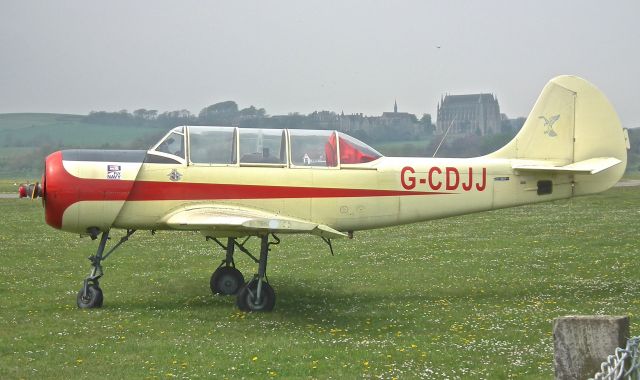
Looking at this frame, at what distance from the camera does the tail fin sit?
529 inches

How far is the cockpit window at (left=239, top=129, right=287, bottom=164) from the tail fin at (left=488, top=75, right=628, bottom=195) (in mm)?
3766

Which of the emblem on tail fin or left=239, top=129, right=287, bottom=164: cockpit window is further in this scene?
the emblem on tail fin

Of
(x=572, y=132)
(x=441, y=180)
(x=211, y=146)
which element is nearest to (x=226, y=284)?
(x=211, y=146)

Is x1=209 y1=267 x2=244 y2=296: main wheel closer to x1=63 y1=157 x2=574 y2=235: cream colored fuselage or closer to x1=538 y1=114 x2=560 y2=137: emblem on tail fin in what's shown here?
x1=63 y1=157 x2=574 y2=235: cream colored fuselage

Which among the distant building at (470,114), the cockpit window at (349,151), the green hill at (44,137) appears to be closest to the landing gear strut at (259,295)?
the cockpit window at (349,151)

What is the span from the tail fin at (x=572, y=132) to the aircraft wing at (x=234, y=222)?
173 inches

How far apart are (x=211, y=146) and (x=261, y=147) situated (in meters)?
0.74

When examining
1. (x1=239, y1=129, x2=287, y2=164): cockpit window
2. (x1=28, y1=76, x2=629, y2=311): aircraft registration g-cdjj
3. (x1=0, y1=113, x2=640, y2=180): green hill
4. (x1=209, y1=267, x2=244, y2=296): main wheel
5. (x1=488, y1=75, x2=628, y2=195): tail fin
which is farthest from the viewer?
(x1=0, y1=113, x2=640, y2=180): green hill

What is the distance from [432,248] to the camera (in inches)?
710

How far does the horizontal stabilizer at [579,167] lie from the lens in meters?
12.7

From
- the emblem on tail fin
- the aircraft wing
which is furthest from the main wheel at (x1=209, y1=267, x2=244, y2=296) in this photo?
the emblem on tail fin

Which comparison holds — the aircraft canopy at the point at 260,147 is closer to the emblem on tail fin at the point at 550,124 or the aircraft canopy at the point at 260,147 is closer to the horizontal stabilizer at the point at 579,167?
the horizontal stabilizer at the point at 579,167

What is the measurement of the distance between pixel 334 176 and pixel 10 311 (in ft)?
16.4

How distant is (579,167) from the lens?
42.4 feet
